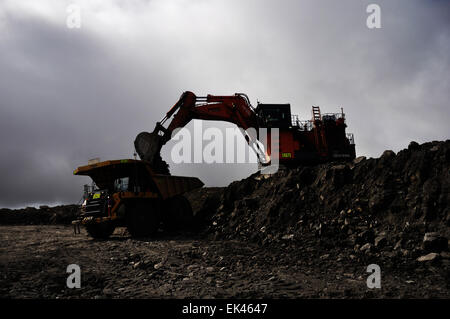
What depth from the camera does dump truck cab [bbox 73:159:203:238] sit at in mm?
10000

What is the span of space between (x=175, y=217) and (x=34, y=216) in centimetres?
1430

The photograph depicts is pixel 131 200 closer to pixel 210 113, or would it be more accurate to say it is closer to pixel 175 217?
pixel 175 217

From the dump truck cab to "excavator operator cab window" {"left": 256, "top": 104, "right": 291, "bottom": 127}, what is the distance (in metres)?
4.68

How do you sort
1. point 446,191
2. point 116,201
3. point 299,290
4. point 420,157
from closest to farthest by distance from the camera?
point 299,290 → point 446,191 → point 420,157 → point 116,201

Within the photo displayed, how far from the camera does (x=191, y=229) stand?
1145 centimetres

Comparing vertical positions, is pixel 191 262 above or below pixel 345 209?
below

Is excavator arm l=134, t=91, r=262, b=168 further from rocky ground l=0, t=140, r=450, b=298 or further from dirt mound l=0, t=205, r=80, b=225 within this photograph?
dirt mound l=0, t=205, r=80, b=225

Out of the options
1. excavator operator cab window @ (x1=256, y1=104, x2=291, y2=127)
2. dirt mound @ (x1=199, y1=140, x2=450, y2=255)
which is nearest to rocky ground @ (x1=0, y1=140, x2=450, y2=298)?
dirt mound @ (x1=199, y1=140, x2=450, y2=255)

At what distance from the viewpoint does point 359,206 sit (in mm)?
7637

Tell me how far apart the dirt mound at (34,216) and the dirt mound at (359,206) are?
44.6 feet

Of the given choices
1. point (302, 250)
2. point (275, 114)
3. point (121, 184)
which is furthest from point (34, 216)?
point (302, 250)

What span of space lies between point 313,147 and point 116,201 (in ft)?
28.0
